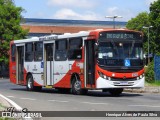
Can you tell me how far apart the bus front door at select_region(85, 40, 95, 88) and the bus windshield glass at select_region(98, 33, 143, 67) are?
549 millimetres

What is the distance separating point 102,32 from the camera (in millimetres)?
23656

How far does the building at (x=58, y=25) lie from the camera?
128750 mm

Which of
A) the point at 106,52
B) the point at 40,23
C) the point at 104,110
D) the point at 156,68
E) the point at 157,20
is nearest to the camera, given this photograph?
the point at 104,110

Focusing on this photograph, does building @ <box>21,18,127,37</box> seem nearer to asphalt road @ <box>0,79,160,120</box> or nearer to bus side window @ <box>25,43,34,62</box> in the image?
bus side window @ <box>25,43,34,62</box>

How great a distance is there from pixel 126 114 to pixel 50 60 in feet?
46.0

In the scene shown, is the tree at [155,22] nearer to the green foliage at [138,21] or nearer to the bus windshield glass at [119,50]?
the green foliage at [138,21]

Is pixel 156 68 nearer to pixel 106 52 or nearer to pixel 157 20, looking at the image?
pixel 106 52

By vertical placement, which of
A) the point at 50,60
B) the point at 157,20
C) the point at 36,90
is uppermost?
the point at 157,20

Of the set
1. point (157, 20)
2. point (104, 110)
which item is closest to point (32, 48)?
point (104, 110)

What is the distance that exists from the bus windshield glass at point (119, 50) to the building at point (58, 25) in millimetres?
102632

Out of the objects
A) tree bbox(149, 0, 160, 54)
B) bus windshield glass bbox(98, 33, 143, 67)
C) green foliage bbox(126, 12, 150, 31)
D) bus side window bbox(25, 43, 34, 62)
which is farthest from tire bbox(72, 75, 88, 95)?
green foliage bbox(126, 12, 150, 31)

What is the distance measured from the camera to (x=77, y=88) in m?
25.2

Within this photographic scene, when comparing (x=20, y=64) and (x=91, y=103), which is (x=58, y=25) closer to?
(x=20, y=64)

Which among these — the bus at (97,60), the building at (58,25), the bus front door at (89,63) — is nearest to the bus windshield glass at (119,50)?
the bus at (97,60)
